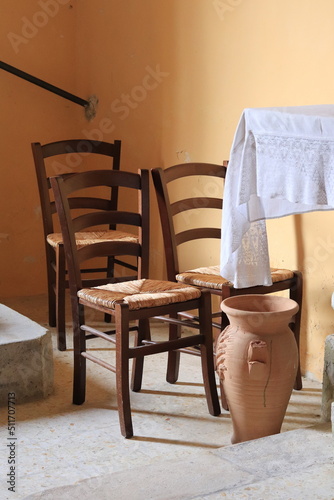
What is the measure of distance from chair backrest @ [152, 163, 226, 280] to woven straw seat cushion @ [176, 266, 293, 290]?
0.07 metres

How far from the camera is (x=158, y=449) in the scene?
225 cm

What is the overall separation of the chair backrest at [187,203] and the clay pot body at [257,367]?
1.96ft

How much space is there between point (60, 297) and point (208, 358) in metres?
1.07

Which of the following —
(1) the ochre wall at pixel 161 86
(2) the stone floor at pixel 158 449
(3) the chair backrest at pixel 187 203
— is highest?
(1) the ochre wall at pixel 161 86

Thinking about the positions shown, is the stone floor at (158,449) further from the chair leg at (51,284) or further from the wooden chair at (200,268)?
the chair leg at (51,284)

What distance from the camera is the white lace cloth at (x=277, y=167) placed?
190 cm

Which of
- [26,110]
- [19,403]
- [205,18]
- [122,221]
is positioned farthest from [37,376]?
[26,110]

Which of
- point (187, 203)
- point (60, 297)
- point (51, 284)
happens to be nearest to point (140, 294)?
point (187, 203)

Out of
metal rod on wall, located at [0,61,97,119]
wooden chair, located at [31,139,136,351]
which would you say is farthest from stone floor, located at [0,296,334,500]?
metal rod on wall, located at [0,61,97,119]

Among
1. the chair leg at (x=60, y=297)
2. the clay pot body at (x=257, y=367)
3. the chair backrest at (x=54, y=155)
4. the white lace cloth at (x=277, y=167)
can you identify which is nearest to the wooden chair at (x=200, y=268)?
the clay pot body at (x=257, y=367)

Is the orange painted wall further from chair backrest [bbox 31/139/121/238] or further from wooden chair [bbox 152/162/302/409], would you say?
wooden chair [bbox 152/162/302/409]

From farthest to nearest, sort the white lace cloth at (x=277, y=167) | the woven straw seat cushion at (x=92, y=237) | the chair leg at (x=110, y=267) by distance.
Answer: the chair leg at (x=110, y=267), the woven straw seat cushion at (x=92, y=237), the white lace cloth at (x=277, y=167)

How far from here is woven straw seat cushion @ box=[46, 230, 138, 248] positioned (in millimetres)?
3400

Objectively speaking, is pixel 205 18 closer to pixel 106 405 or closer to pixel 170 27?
pixel 170 27
